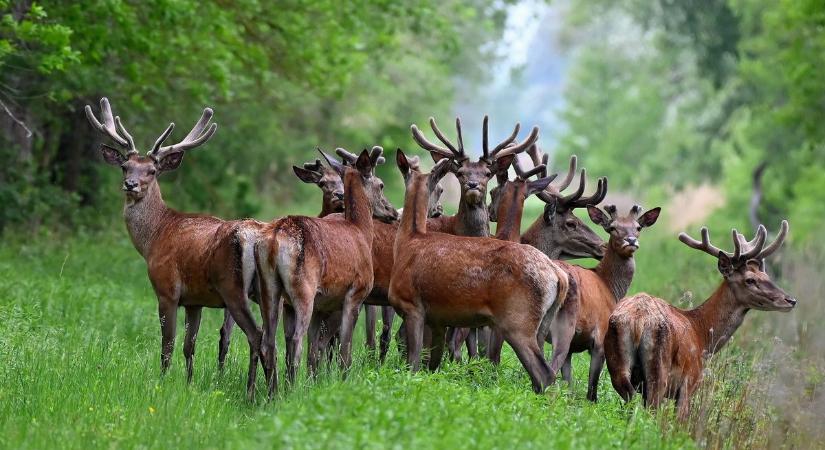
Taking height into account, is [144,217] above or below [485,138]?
below

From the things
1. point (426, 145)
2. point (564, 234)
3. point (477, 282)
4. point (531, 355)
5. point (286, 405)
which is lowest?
point (286, 405)

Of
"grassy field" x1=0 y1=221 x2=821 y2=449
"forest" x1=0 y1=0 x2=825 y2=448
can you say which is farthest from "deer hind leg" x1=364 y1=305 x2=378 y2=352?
"forest" x1=0 y1=0 x2=825 y2=448

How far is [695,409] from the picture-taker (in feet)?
34.0

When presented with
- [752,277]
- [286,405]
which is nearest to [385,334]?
[752,277]

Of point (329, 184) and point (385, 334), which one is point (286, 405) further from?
point (329, 184)

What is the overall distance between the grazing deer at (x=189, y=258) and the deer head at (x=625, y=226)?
3.67 metres

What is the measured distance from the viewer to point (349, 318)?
11.1 m

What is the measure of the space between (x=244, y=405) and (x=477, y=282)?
6.74ft

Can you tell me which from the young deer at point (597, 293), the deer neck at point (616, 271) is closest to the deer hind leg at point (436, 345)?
the young deer at point (597, 293)

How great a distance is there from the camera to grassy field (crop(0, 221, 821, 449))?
8.18m

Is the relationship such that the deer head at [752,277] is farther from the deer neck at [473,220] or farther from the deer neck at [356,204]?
the deer neck at [356,204]

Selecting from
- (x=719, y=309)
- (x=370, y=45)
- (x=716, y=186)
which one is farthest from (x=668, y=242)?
(x=719, y=309)

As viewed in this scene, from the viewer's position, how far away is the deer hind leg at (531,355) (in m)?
10.6

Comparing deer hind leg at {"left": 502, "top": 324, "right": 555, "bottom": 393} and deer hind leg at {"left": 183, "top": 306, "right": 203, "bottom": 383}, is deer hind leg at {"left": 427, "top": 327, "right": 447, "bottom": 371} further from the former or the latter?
deer hind leg at {"left": 183, "top": 306, "right": 203, "bottom": 383}
